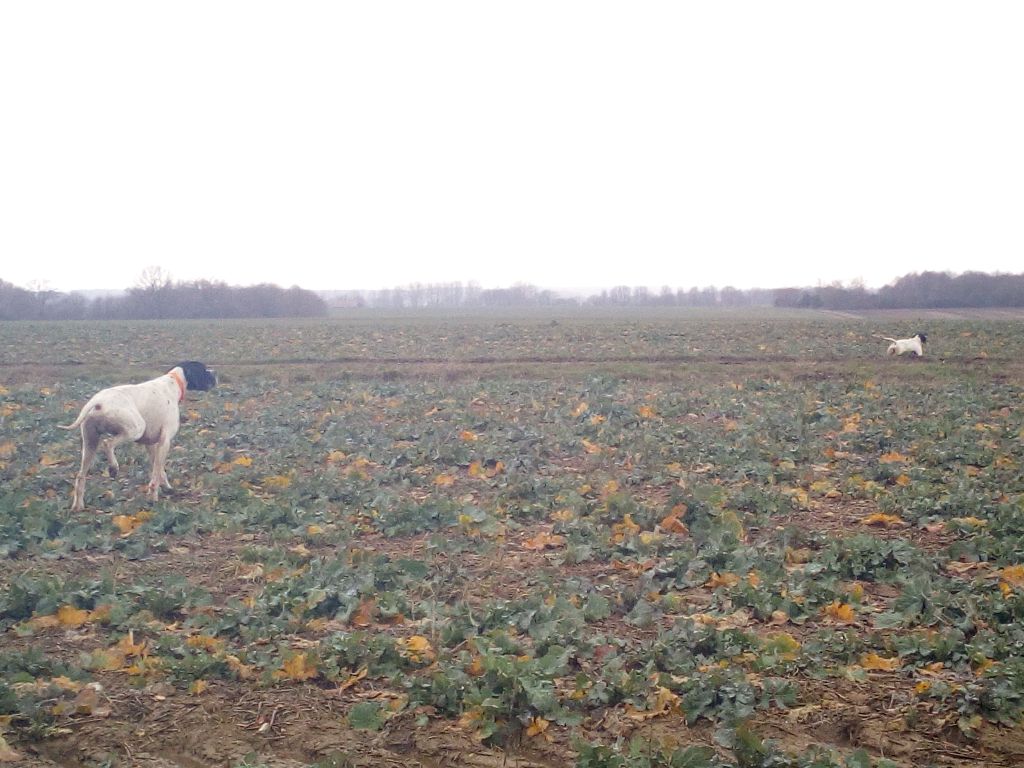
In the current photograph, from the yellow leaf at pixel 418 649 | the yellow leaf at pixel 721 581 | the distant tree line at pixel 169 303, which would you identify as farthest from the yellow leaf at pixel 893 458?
the distant tree line at pixel 169 303

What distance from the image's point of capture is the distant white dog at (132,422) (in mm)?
9969

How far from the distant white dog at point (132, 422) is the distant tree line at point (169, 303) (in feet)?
223

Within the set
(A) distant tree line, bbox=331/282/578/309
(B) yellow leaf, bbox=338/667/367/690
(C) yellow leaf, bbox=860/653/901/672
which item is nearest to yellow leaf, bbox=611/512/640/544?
(C) yellow leaf, bbox=860/653/901/672

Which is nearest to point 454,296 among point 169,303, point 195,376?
point 169,303

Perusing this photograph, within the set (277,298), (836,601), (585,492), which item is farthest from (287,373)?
(277,298)

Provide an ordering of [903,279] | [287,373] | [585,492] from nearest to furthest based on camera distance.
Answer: [585,492] → [287,373] → [903,279]

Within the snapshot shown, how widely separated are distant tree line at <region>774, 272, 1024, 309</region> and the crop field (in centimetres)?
7477

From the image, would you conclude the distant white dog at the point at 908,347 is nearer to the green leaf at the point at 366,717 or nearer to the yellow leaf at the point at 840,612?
the yellow leaf at the point at 840,612

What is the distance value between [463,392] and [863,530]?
12.4 metres

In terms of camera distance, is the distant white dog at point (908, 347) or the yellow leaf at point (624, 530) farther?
the distant white dog at point (908, 347)

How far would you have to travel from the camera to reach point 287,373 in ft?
86.2

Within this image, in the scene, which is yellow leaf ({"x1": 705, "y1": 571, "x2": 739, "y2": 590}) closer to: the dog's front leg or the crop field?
the crop field

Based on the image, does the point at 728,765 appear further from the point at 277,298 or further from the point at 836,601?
the point at 277,298

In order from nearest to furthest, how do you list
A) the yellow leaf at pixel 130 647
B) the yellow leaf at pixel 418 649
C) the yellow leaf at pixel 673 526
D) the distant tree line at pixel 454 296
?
the yellow leaf at pixel 418 649 < the yellow leaf at pixel 130 647 < the yellow leaf at pixel 673 526 < the distant tree line at pixel 454 296
